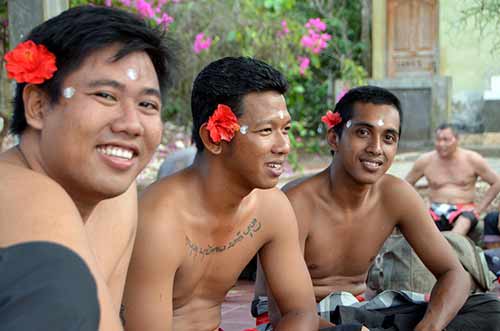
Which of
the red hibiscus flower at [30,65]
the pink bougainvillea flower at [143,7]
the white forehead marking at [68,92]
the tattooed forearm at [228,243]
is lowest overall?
the tattooed forearm at [228,243]

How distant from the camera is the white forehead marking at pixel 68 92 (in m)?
2.19

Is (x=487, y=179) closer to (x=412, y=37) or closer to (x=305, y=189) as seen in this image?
(x=305, y=189)

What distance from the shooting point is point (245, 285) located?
6016mm

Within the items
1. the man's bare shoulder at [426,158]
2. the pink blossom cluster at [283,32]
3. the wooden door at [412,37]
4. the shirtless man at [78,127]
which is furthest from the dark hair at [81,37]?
the wooden door at [412,37]

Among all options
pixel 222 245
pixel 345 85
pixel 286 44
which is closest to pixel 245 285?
pixel 222 245

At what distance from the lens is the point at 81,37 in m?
2.20

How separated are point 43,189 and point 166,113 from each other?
8339 mm

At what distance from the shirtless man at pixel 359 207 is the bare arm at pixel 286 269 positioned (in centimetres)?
54

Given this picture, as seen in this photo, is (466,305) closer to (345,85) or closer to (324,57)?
(345,85)

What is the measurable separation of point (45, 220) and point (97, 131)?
351 millimetres

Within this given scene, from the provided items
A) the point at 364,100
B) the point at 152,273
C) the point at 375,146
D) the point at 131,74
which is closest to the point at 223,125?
the point at 152,273

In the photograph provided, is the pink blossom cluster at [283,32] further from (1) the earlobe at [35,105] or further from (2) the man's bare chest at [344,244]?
(1) the earlobe at [35,105]

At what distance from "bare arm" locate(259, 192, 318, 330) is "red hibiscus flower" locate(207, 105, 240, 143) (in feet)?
1.32

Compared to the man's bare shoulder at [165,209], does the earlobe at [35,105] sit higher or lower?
higher
